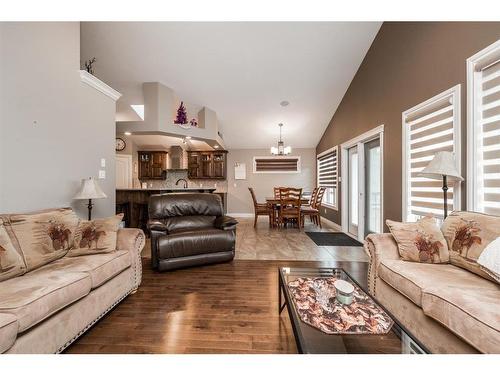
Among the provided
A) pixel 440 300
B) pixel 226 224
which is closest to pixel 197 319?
pixel 226 224

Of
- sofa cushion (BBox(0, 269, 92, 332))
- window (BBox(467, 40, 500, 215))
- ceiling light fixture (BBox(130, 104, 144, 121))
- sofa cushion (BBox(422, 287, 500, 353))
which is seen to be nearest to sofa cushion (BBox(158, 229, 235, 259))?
sofa cushion (BBox(0, 269, 92, 332))

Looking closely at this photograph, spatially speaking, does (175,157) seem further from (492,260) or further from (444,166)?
(492,260)

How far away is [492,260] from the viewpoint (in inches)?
50.3

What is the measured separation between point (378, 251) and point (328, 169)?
4.35m

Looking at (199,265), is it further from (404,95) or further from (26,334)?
(404,95)

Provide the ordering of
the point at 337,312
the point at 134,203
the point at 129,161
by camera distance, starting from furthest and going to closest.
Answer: the point at 129,161 < the point at 134,203 < the point at 337,312

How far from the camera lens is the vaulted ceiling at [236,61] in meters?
3.26

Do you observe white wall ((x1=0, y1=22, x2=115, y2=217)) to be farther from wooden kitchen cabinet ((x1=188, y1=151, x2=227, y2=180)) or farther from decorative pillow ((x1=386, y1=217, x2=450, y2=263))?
wooden kitchen cabinet ((x1=188, y1=151, x2=227, y2=180))

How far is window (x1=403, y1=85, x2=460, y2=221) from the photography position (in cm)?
210

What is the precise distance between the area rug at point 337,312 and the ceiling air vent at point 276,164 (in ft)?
19.4

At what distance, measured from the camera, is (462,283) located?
133 centimetres

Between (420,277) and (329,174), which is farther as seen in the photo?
(329,174)

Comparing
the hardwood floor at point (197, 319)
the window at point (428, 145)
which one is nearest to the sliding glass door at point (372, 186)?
the window at point (428, 145)
